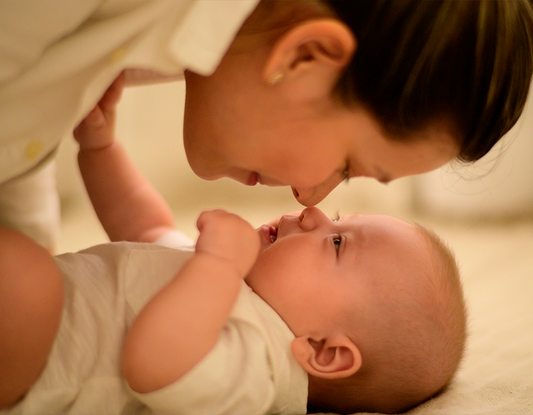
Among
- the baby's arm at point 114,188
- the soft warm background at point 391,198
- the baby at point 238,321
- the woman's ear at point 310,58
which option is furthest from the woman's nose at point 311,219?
the soft warm background at point 391,198

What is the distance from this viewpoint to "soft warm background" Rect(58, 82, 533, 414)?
→ 58.4 inches

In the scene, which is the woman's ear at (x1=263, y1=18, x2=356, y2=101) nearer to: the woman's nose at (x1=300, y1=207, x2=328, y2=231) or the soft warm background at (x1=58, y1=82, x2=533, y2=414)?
the woman's nose at (x1=300, y1=207, x2=328, y2=231)

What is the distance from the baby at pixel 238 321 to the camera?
660 millimetres

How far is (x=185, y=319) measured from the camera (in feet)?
2.20

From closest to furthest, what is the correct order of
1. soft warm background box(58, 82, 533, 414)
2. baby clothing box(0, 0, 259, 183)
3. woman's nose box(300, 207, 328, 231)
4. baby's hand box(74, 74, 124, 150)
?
baby clothing box(0, 0, 259, 183)
woman's nose box(300, 207, 328, 231)
baby's hand box(74, 74, 124, 150)
soft warm background box(58, 82, 533, 414)

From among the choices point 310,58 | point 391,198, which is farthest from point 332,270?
point 391,198

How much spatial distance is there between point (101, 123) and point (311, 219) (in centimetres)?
46

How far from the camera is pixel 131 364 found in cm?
A: 65

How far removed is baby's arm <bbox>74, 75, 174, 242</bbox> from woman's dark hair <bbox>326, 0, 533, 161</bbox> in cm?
57

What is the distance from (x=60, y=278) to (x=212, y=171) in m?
0.32

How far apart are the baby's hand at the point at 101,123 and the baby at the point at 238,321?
0.97 ft

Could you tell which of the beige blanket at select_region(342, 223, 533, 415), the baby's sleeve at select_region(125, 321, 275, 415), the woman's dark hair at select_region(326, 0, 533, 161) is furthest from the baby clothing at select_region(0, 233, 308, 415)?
the woman's dark hair at select_region(326, 0, 533, 161)

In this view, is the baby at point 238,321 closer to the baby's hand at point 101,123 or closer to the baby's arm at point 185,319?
the baby's arm at point 185,319

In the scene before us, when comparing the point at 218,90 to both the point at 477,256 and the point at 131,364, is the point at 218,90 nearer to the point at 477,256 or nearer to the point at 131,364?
the point at 131,364
